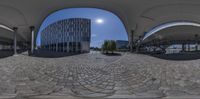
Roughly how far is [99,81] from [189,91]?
2647mm

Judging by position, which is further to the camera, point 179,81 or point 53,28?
point 53,28

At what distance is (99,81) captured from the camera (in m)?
5.11

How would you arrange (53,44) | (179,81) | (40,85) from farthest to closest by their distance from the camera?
1. (53,44)
2. (179,81)
3. (40,85)

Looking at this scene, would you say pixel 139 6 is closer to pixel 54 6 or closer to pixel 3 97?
pixel 54 6

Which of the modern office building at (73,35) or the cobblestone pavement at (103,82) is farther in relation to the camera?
the modern office building at (73,35)

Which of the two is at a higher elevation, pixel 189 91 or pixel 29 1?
pixel 29 1

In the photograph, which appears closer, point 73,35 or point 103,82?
point 103,82

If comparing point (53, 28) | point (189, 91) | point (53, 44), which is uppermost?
point (53, 28)

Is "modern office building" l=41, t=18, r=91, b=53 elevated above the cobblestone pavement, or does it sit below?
above

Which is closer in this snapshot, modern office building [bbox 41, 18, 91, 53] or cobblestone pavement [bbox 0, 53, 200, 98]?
cobblestone pavement [bbox 0, 53, 200, 98]

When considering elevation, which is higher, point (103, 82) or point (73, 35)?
point (73, 35)

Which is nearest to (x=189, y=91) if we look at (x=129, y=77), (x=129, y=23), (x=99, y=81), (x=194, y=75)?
(x=194, y=75)

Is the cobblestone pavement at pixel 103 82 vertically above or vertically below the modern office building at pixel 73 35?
below

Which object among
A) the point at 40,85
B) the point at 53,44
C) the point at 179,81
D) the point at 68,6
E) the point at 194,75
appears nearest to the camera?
the point at 40,85
